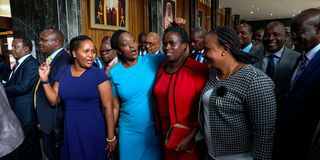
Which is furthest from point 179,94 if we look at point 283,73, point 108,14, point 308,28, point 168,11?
point 168,11

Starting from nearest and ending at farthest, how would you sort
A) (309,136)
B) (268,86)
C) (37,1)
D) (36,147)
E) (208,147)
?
(268,86) < (309,136) < (208,147) < (36,147) < (37,1)

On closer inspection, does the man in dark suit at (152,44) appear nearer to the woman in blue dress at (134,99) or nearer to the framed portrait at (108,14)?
the woman in blue dress at (134,99)

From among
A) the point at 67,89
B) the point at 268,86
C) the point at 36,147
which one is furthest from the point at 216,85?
the point at 36,147

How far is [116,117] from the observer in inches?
86.7

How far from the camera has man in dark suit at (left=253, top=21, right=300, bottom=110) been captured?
85.0 inches

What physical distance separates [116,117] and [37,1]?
3134 millimetres

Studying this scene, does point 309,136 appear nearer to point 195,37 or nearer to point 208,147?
point 208,147

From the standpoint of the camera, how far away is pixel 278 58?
2.34 metres

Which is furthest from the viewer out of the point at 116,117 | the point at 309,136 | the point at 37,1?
the point at 37,1

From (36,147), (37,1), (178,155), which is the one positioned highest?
(37,1)

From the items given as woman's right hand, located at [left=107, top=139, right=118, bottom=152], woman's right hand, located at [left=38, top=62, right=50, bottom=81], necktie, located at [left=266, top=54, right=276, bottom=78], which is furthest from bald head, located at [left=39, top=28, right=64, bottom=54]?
necktie, located at [left=266, top=54, right=276, bottom=78]

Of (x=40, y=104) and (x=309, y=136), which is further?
(x=40, y=104)

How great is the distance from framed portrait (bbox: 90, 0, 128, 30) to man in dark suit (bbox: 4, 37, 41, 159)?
2113 mm

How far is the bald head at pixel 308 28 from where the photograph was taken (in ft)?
5.26
